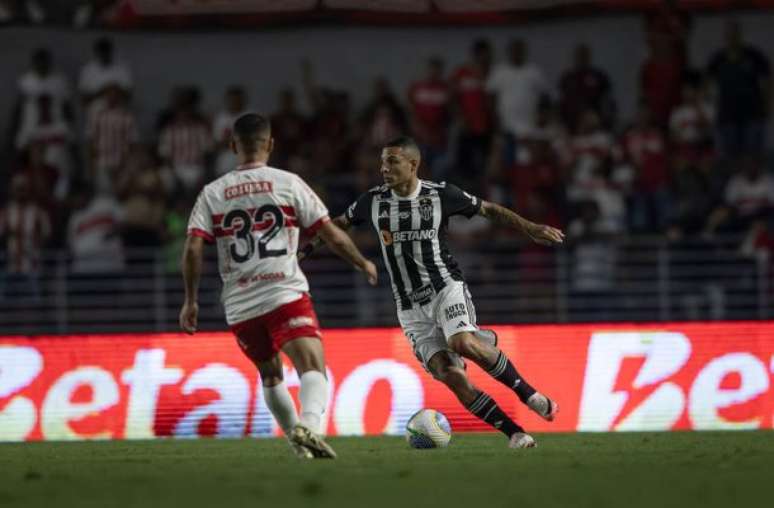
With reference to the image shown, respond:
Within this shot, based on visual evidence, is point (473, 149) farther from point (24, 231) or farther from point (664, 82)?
point (24, 231)

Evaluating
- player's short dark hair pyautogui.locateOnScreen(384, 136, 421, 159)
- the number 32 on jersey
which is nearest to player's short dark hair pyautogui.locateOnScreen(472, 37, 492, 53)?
player's short dark hair pyautogui.locateOnScreen(384, 136, 421, 159)

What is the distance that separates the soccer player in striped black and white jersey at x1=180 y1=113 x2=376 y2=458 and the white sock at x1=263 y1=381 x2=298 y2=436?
145 millimetres

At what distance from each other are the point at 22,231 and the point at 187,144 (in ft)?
7.37

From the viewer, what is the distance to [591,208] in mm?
18969

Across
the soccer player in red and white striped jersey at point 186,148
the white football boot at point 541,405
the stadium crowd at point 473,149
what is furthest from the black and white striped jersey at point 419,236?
the soccer player in red and white striped jersey at point 186,148

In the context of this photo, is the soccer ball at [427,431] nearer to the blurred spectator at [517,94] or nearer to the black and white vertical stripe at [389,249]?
the black and white vertical stripe at [389,249]

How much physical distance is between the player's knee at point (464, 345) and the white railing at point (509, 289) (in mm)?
6976

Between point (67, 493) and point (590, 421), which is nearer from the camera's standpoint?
point (67, 493)

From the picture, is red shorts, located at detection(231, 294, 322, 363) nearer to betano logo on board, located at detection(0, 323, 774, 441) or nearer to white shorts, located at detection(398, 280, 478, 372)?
white shorts, located at detection(398, 280, 478, 372)

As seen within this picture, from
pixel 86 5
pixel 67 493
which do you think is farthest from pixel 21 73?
pixel 67 493

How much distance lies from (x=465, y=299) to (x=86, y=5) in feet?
33.9

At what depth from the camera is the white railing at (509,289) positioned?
61.8ft

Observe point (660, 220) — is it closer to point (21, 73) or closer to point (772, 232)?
point (772, 232)

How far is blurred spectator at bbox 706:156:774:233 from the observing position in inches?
753
